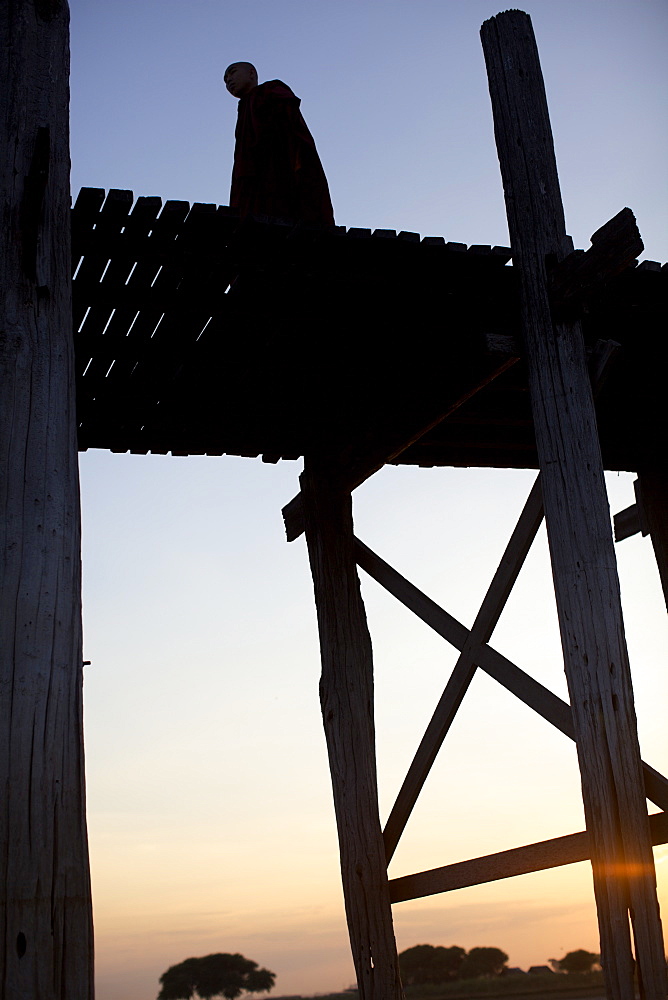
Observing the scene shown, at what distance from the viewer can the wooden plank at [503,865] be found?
15.5 feet

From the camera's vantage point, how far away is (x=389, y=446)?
220 inches

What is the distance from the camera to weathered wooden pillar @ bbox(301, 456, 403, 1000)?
5.26 m

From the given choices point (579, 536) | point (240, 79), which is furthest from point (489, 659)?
point (240, 79)

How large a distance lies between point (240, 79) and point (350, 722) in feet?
11.3

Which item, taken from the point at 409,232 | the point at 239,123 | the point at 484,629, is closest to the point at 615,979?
the point at 484,629

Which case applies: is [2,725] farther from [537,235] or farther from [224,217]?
[537,235]

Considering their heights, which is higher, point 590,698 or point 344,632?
point 344,632

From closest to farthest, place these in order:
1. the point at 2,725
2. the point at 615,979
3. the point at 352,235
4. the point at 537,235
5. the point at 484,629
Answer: the point at 2,725 < the point at 615,979 < the point at 352,235 < the point at 537,235 < the point at 484,629

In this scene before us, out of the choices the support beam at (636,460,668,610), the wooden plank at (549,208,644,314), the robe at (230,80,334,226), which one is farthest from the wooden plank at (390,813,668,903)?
the robe at (230,80,334,226)

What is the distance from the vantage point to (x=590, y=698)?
411 centimetres

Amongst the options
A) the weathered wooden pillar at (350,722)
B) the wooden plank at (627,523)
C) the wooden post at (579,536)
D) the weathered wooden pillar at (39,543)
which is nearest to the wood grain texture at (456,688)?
the weathered wooden pillar at (350,722)

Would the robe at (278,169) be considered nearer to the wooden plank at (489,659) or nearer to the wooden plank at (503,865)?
the wooden plank at (489,659)

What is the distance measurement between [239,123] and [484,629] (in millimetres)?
2875

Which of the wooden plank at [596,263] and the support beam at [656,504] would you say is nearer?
the wooden plank at [596,263]
